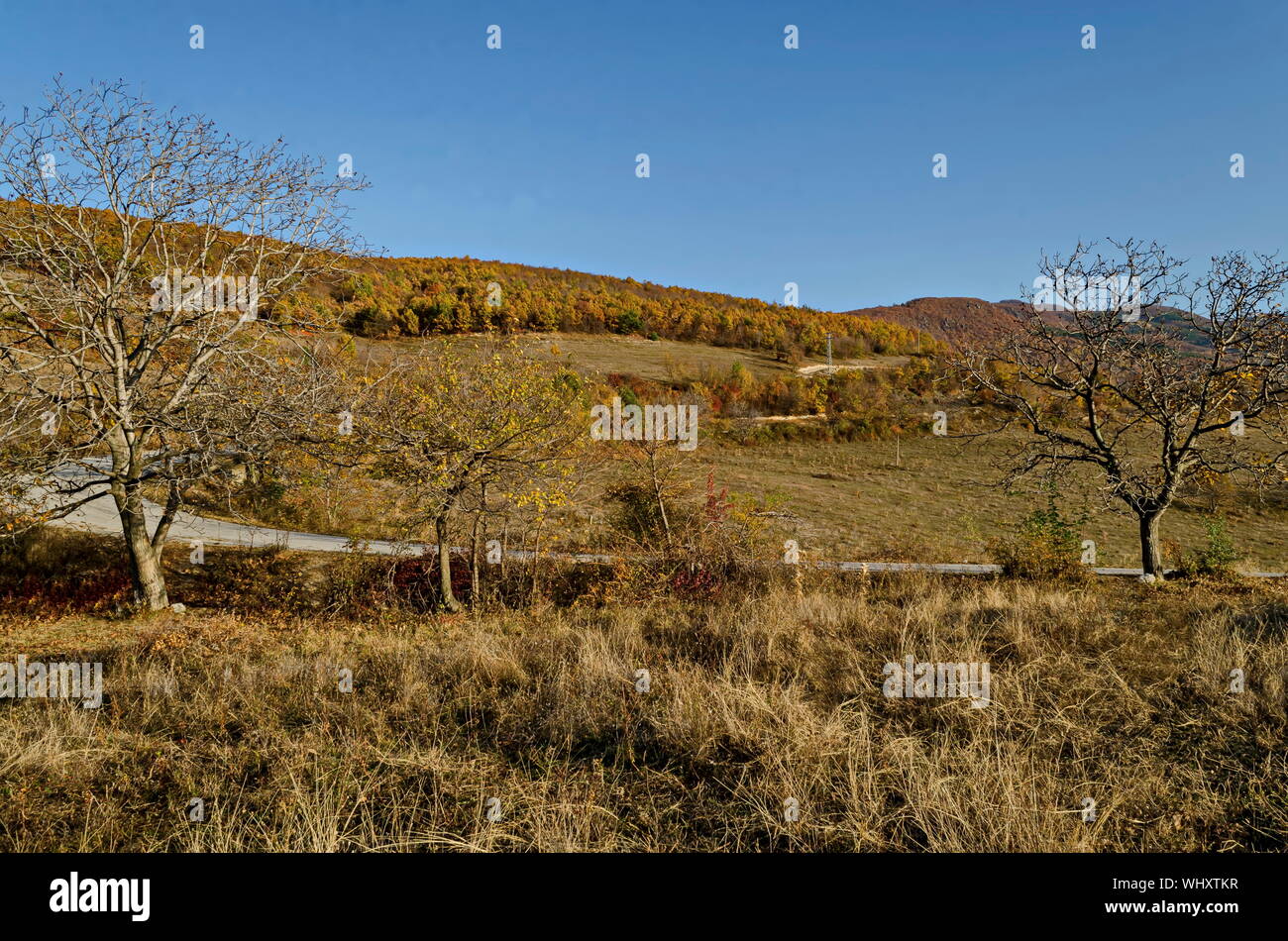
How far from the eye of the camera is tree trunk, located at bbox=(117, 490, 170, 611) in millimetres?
11367

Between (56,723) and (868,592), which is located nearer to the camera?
(56,723)

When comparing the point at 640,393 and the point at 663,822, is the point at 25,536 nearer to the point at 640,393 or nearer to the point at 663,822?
the point at 663,822

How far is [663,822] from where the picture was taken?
3.22 meters

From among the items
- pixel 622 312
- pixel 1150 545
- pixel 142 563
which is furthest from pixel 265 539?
pixel 622 312

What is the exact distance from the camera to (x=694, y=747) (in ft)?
12.8

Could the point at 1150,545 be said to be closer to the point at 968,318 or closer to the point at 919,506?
the point at 919,506

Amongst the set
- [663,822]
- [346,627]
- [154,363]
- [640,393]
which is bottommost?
[346,627]

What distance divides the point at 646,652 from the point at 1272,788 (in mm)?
4472

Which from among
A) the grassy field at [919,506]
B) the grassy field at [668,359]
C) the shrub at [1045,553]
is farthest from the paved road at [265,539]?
the grassy field at [668,359]

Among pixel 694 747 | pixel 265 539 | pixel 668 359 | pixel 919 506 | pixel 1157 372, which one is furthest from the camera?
pixel 668 359

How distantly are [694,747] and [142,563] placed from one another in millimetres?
12875

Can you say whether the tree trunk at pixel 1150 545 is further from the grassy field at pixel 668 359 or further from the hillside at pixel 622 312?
the grassy field at pixel 668 359

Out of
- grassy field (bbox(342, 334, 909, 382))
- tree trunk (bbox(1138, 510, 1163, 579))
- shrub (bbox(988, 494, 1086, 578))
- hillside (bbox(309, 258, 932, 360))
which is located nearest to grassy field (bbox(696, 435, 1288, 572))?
shrub (bbox(988, 494, 1086, 578))
